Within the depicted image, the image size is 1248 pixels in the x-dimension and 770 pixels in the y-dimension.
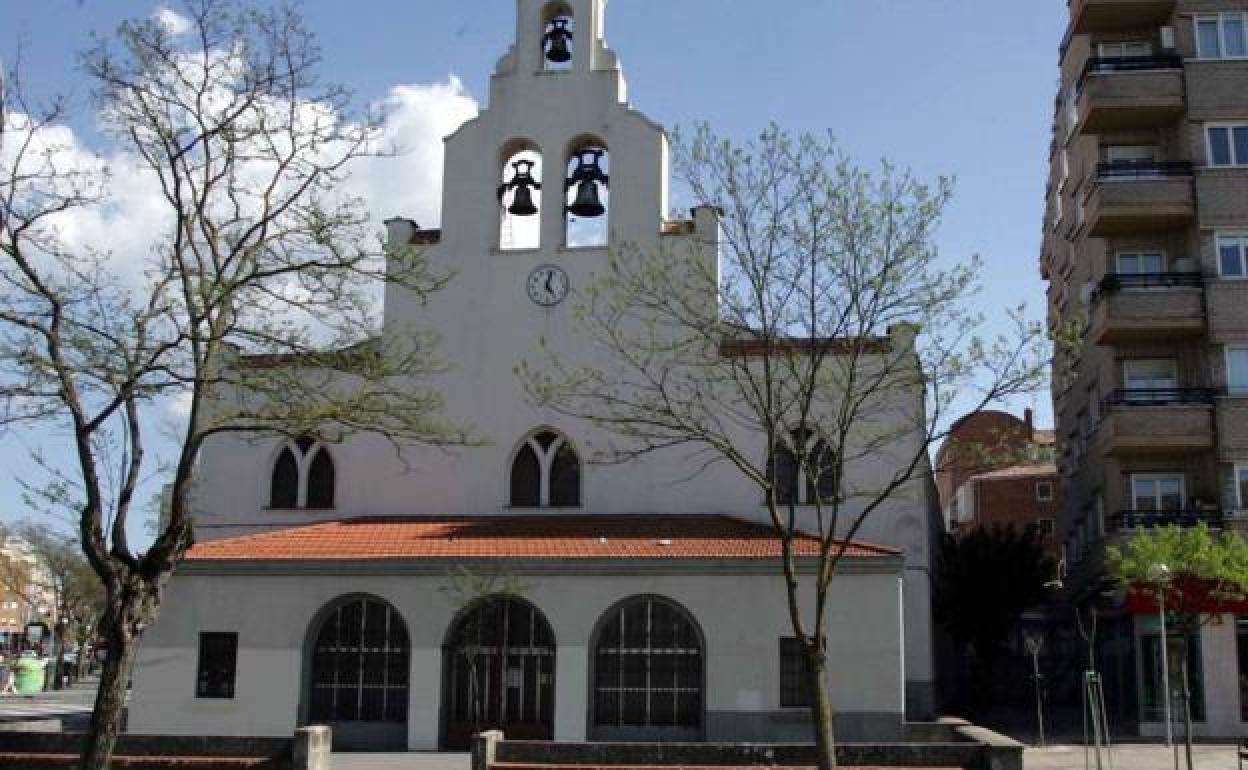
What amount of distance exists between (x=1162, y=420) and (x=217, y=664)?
2245 cm

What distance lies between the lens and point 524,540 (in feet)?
88.4

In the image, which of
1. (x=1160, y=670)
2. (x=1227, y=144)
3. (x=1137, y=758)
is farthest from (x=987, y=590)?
(x=1227, y=144)

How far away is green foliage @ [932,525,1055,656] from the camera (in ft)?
125

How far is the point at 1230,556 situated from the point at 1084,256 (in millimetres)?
17259

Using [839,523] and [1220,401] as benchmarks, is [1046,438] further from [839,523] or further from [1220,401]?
[839,523]

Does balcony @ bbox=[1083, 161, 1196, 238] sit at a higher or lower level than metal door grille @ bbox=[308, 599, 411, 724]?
higher

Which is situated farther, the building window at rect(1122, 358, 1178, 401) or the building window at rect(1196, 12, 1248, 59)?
the building window at rect(1196, 12, 1248, 59)

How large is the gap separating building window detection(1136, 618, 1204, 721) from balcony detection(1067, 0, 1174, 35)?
15894 millimetres

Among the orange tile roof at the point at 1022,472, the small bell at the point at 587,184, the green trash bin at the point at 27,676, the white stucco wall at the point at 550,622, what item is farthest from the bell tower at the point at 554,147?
the orange tile roof at the point at 1022,472

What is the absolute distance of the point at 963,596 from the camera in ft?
125

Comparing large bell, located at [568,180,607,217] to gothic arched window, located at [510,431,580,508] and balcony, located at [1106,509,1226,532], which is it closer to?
gothic arched window, located at [510,431,580,508]

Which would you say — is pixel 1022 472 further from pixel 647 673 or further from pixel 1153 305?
pixel 647 673

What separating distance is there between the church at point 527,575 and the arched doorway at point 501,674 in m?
0.05

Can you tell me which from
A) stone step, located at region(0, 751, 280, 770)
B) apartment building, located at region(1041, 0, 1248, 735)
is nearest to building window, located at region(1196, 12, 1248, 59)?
apartment building, located at region(1041, 0, 1248, 735)
